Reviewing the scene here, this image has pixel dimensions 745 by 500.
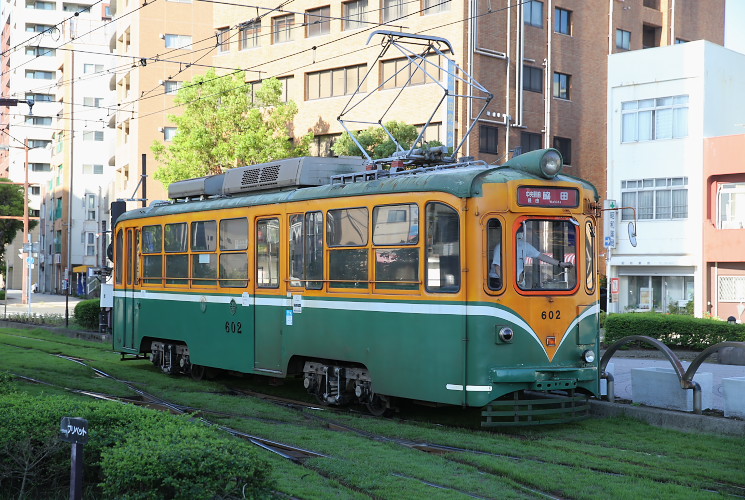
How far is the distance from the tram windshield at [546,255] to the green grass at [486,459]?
69.6 inches

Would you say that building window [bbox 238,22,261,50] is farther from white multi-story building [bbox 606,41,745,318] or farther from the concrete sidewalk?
white multi-story building [bbox 606,41,745,318]

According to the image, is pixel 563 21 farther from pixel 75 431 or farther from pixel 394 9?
pixel 75 431

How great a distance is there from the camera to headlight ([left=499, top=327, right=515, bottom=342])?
1113cm

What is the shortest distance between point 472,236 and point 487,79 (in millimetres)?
29390

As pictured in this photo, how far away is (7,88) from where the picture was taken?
107m

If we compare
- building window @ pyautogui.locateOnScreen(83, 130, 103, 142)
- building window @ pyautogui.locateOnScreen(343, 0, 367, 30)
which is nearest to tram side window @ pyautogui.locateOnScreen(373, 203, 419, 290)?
building window @ pyautogui.locateOnScreen(343, 0, 367, 30)

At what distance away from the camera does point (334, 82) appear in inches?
1767

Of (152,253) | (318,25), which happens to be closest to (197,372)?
(152,253)

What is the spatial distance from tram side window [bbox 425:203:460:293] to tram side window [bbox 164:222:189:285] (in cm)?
641

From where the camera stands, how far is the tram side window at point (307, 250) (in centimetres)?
1325

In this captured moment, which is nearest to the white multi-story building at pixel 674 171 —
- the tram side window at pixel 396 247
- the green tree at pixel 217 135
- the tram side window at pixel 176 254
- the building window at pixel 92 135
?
the green tree at pixel 217 135

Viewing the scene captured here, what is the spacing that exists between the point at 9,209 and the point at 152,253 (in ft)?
193

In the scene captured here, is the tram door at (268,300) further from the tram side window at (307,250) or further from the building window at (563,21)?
the building window at (563,21)

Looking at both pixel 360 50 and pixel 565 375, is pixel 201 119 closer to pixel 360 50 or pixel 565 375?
pixel 360 50
